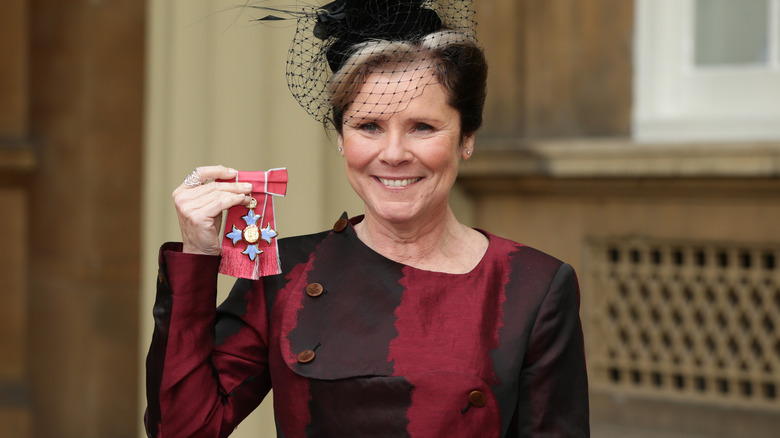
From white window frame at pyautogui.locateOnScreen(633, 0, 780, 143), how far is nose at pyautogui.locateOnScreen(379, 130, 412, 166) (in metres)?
2.41

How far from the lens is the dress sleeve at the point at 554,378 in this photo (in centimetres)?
173

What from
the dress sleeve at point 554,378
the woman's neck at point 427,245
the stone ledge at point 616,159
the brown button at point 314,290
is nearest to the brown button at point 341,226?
the woman's neck at point 427,245

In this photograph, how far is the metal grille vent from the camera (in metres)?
3.83

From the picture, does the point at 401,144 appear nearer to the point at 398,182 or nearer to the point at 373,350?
the point at 398,182

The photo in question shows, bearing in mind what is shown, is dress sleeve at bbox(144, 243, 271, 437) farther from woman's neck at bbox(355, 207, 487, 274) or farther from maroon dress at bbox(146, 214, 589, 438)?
woman's neck at bbox(355, 207, 487, 274)

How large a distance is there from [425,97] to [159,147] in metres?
2.01

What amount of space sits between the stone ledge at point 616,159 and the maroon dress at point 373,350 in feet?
6.75

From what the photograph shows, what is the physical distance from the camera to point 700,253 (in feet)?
13.3

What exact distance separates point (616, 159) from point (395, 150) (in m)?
2.36

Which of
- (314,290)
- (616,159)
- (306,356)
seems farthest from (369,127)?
(616,159)

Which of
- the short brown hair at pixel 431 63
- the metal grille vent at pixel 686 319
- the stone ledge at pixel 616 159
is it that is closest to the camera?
the short brown hair at pixel 431 63

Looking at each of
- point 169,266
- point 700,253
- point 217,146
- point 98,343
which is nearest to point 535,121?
point 700,253

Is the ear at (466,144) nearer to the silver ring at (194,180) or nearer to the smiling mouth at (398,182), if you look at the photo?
the smiling mouth at (398,182)

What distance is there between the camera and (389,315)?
5.89 feet
